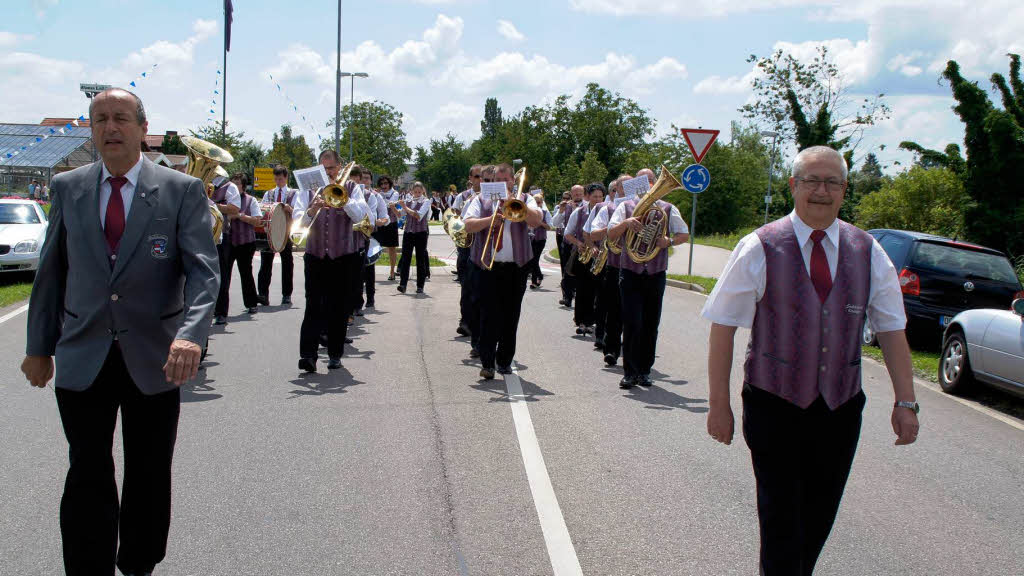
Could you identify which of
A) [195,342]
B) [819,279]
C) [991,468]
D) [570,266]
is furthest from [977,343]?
[195,342]

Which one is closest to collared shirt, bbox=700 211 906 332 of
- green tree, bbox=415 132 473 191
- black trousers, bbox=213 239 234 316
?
black trousers, bbox=213 239 234 316

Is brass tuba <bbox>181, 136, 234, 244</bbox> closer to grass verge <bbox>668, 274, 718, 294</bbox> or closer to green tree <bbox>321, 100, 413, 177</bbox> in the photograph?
grass verge <bbox>668, 274, 718, 294</bbox>

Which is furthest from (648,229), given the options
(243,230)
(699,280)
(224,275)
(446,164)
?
(446,164)

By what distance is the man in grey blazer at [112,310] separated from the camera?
3182 mm

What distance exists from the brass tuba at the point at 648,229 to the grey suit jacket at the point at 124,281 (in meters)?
4.86

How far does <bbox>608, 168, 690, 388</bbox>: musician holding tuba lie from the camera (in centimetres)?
762

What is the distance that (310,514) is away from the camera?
4.37m

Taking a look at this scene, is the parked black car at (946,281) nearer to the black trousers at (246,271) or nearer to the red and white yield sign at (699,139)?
the red and white yield sign at (699,139)

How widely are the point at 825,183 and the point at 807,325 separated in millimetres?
525

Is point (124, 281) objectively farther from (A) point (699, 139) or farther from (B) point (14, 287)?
(A) point (699, 139)

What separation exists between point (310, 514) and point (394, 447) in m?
1.27

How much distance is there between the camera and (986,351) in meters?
7.76

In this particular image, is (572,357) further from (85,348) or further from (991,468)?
(85,348)

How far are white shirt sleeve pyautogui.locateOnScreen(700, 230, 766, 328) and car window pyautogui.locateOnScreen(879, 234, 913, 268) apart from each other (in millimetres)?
8754
